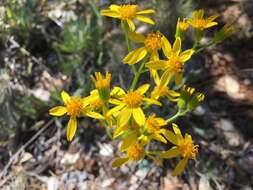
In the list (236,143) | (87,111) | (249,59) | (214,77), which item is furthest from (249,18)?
(87,111)

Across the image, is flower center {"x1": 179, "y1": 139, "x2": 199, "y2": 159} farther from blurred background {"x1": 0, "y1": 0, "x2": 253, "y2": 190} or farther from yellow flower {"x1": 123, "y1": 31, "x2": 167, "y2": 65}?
blurred background {"x1": 0, "y1": 0, "x2": 253, "y2": 190}

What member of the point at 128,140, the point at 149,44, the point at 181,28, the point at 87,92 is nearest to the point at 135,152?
the point at 128,140

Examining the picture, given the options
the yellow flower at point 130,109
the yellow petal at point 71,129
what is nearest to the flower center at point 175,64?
the yellow flower at point 130,109

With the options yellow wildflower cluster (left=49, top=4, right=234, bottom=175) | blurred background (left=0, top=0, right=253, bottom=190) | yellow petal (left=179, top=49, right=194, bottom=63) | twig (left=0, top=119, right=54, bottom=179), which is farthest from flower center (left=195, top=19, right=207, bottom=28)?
twig (left=0, top=119, right=54, bottom=179)

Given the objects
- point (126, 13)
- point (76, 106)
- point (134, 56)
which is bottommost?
point (76, 106)

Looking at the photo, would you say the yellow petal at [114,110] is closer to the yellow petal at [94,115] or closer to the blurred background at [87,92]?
→ the yellow petal at [94,115]

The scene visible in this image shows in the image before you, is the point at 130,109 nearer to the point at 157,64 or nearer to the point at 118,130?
the point at 118,130

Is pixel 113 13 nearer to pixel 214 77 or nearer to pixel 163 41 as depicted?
pixel 163 41
